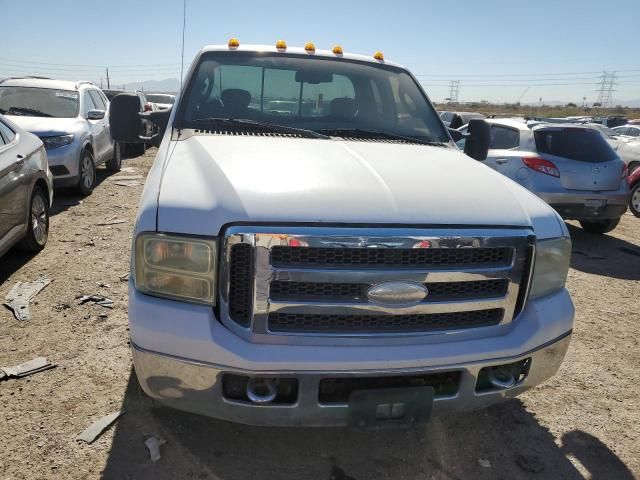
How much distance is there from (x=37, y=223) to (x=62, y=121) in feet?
10.8

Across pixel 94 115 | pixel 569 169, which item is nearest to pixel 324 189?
pixel 569 169

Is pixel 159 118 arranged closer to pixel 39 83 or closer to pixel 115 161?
pixel 39 83

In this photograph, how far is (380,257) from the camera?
202 cm

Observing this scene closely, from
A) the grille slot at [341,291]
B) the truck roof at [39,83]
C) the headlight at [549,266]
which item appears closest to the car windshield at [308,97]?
the headlight at [549,266]

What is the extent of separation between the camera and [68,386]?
301cm

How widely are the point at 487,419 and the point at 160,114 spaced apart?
2.94 metres

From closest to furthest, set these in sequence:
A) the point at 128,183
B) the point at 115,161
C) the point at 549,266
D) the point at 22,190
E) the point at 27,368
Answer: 1. the point at 549,266
2. the point at 27,368
3. the point at 22,190
4. the point at 128,183
5. the point at 115,161

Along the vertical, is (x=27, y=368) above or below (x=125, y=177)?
above

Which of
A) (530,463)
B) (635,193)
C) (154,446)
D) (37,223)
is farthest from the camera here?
(635,193)

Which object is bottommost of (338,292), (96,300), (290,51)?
(96,300)

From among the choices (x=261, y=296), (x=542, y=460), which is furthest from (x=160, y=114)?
(x=542, y=460)

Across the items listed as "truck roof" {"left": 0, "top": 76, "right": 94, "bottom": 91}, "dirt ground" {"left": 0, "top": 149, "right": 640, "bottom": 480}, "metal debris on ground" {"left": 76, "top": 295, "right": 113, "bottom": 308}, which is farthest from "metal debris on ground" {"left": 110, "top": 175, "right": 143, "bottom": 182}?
"dirt ground" {"left": 0, "top": 149, "right": 640, "bottom": 480}

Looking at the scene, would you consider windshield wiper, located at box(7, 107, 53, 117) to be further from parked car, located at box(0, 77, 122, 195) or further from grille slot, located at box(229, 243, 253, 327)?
grille slot, located at box(229, 243, 253, 327)

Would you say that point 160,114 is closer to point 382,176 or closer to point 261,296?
point 382,176
